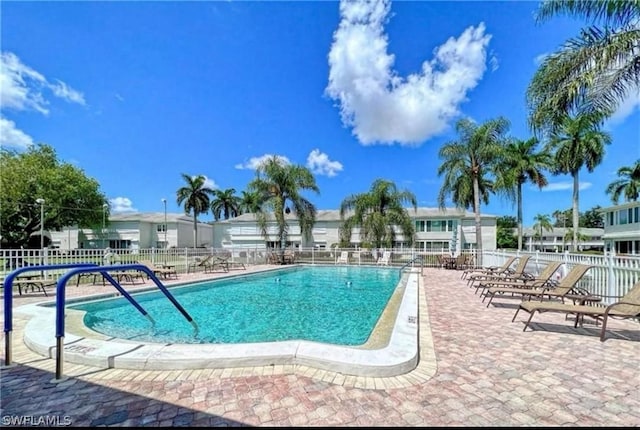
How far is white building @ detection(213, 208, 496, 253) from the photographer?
32.9m

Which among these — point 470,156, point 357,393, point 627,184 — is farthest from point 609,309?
point 627,184

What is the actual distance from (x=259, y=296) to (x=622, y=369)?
30.5 ft

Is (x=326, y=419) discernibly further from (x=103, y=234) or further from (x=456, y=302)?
(x=103, y=234)

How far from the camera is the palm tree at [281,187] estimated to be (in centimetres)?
2355

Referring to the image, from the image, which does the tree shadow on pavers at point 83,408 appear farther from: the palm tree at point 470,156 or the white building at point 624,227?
the white building at point 624,227

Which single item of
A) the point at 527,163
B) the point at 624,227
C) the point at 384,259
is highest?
the point at 527,163

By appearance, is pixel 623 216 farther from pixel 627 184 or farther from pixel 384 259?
pixel 384 259

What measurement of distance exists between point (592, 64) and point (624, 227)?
98.5 ft

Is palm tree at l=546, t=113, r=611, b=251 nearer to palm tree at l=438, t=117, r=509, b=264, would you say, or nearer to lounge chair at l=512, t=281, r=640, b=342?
palm tree at l=438, t=117, r=509, b=264

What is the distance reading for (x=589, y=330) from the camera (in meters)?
5.54

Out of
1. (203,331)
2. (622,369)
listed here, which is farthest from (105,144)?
(622,369)

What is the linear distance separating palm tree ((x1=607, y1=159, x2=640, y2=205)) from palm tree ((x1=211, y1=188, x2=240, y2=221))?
175ft

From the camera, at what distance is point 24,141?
33625 millimetres

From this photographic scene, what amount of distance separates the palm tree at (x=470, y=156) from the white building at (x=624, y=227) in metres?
15.6
